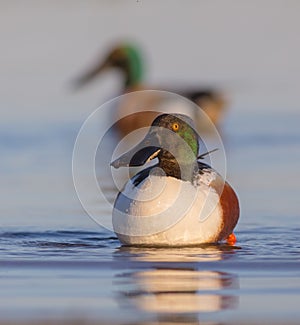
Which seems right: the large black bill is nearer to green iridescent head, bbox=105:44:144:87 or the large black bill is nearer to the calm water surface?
the calm water surface

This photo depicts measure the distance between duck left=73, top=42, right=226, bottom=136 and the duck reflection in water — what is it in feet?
23.2

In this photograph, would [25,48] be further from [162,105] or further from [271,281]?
[271,281]

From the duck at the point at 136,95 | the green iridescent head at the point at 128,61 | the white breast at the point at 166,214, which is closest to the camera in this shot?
the white breast at the point at 166,214

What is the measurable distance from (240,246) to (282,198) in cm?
192

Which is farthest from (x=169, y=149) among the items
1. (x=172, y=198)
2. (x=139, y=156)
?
(x=172, y=198)

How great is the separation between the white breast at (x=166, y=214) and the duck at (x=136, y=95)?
265 inches

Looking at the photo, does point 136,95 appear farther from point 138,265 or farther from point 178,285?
point 178,285

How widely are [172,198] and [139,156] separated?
294 millimetres

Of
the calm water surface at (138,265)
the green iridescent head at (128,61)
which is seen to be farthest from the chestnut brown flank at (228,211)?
the green iridescent head at (128,61)

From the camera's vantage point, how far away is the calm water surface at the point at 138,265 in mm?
4641

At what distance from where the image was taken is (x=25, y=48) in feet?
49.9

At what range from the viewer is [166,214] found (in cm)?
624

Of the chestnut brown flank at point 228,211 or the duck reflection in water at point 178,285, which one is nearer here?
the duck reflection in water at point 178,285

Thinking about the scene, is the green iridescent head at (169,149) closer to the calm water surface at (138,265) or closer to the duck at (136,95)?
the calm water surface at (138,265)
